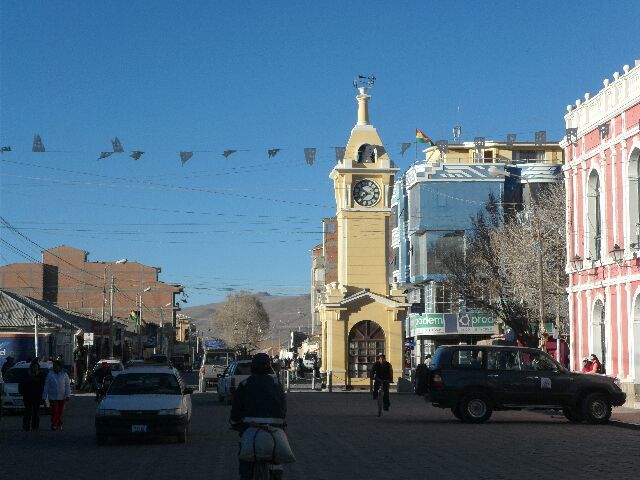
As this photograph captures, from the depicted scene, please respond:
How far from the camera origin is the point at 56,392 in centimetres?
2714

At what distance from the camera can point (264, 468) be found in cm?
1164

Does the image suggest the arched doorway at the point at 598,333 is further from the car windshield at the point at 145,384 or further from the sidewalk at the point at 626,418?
the car windshield at the point at 145,384

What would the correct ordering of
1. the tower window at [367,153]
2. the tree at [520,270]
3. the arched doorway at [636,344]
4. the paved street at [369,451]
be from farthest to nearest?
the tower window at [367,153] < the tree at [520,270] < the arched doorway at [636,344] < the paved street at [369,451]

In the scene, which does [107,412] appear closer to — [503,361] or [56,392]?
[56,392]

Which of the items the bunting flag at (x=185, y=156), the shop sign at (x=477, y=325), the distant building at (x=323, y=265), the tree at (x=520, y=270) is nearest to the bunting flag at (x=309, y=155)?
the bunting flag at (x=185, y=156)

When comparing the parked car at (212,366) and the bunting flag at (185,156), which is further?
the parked car at (212,366)

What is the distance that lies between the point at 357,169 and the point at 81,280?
73.6m

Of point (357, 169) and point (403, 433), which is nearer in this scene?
point (403, 433)

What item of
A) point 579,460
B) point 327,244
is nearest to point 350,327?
point 579,460

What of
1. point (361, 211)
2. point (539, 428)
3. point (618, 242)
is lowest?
point (539, 428)

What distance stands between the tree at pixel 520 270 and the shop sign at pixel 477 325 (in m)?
9.30

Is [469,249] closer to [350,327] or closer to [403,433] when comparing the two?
[350,327]

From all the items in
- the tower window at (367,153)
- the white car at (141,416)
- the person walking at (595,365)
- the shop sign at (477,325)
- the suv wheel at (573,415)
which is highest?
the tower window at (367,153)

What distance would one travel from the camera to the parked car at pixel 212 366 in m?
58.5
